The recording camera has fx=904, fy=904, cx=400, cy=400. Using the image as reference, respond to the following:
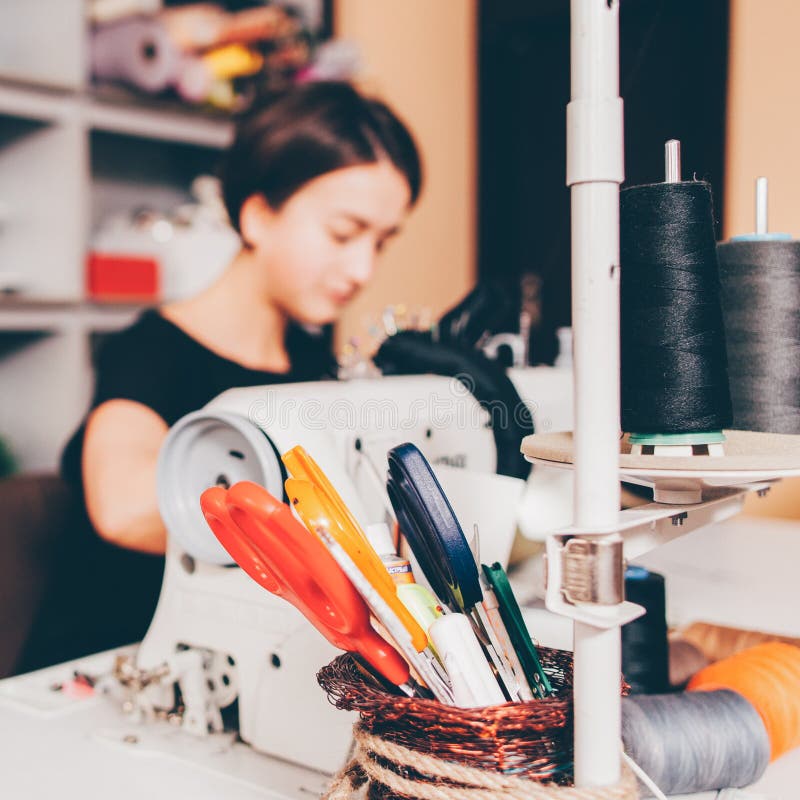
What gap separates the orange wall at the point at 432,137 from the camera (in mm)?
2295

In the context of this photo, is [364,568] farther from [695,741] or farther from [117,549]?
[117,549]

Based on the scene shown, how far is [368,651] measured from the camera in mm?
464

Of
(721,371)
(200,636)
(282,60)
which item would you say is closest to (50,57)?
(282,60)

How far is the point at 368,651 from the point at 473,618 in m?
0.06

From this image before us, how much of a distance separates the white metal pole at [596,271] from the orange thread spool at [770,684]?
216mm

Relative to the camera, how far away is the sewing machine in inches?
25.3

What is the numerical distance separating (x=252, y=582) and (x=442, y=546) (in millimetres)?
253

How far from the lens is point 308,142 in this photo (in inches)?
52.3

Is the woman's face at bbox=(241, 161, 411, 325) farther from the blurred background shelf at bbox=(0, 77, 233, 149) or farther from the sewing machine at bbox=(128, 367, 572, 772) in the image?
the sewing machine at bbox=(128, 367, 572, 772)

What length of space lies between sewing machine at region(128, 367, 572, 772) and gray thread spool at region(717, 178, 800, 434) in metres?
0.14

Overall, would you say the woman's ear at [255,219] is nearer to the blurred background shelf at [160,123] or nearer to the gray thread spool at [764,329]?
the blurred background shelf at [160,123]

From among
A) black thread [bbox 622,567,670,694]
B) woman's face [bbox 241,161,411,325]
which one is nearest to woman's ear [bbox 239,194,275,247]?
woman's face [bbox 241,161,411,325]

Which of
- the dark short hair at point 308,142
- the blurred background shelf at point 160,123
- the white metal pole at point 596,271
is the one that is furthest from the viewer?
the blurred background shelf at point 160,123

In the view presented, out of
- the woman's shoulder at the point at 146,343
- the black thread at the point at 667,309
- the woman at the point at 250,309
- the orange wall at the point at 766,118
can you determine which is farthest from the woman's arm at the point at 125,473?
the orange wall at the point at 766,118
